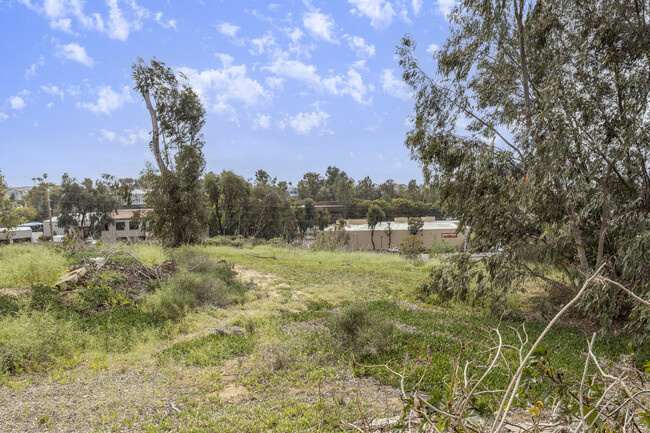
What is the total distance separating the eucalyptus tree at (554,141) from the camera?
20.8 ft

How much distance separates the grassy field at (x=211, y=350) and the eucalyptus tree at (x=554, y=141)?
1.51 meters

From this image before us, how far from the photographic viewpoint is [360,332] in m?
5.37

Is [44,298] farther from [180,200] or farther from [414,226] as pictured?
[414,226]

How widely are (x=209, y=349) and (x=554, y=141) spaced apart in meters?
6.04

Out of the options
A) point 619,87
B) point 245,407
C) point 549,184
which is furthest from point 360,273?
point 245,407

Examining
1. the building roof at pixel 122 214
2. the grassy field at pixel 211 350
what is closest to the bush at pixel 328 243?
the grassy field at pixel 211 350

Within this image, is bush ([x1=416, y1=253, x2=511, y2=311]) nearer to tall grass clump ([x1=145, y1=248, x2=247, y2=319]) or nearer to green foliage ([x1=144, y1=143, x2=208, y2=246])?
tall grass clump ([x1=145, y1=248, x2=247, y2=319])

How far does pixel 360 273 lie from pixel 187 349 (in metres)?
8.48

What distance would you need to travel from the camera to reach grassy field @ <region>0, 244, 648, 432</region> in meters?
3.64

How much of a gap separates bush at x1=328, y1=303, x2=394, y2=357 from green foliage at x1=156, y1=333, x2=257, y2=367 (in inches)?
49.7

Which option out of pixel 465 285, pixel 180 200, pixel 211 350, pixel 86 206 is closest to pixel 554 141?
pixel 465 285

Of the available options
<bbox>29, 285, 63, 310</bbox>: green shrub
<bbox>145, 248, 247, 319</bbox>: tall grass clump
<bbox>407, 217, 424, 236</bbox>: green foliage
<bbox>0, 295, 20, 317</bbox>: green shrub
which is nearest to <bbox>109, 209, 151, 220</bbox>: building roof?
<bbox>407, 217, 424, 236</bbox>: green foliage

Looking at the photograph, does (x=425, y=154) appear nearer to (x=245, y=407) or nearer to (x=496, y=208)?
(x=496, y=208)

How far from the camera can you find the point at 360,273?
13.4 m
